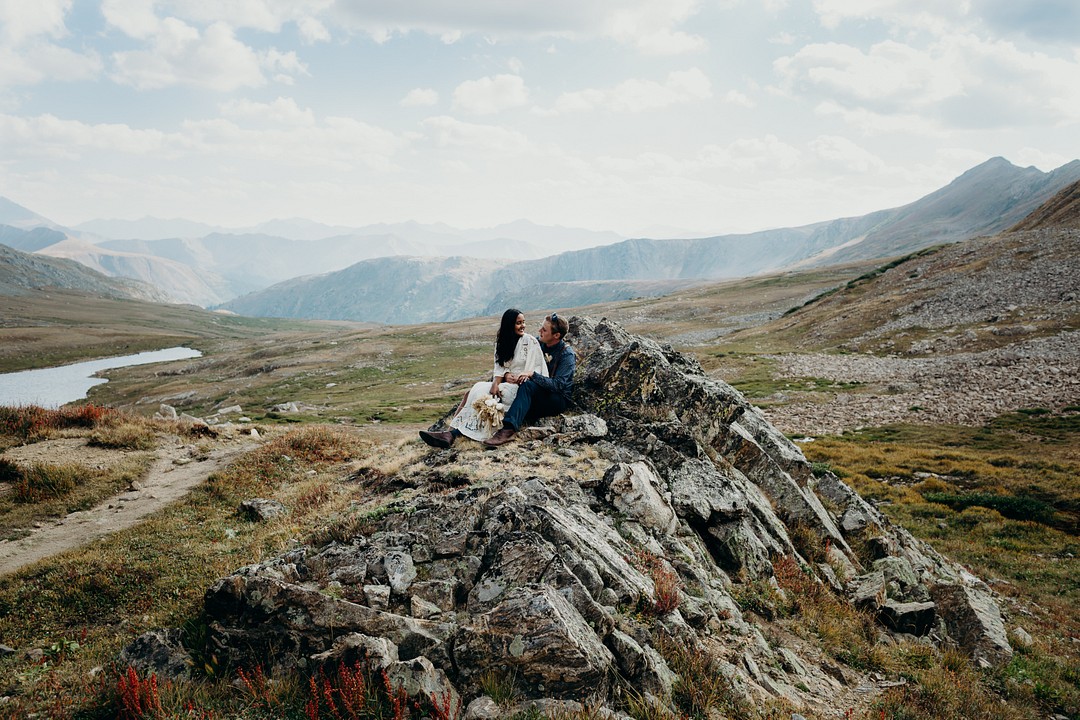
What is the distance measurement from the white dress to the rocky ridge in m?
0.92

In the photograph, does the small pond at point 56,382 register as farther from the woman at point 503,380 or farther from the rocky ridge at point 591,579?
the rocky ridge at point 591,579

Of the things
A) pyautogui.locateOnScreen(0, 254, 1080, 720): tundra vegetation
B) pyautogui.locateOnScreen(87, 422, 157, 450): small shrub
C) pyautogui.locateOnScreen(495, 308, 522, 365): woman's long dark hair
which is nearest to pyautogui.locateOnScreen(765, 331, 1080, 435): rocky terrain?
pyautogui.locateOnScreen(0, 254, 1080, 720): tundra vegetation

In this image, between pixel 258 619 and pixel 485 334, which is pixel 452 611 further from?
pixel 485 334

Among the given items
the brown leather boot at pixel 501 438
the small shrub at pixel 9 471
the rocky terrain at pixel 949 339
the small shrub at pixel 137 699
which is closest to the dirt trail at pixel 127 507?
the small shrub at pixel 9 471

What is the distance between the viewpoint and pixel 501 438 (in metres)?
14.7

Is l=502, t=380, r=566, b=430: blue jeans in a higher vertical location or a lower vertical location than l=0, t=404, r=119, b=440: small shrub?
higher

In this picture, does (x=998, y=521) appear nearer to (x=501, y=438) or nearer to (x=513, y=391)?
(x=513, y=391)

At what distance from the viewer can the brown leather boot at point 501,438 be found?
47.8 feet

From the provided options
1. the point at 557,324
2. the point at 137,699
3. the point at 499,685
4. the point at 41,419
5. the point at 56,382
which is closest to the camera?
the point at 137,699

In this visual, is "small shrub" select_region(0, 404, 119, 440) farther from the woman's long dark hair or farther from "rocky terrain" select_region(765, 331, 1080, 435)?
"rocky terrain" select_region(765, 331, 1080, 435)

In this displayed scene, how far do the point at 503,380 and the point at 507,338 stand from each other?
52.3 inches

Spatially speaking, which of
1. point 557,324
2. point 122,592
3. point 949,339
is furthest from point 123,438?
point 949,339

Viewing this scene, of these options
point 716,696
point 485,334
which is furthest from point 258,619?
point 485,334

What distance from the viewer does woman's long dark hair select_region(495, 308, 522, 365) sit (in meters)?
15.1
